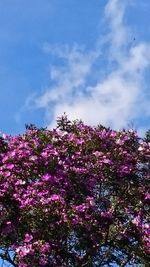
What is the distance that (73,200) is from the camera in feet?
51.4

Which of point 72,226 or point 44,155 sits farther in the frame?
point 44,155

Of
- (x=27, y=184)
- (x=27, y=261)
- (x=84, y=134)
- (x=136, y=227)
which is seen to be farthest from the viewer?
(x=84, y=134)

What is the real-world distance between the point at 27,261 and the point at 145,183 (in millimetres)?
4361

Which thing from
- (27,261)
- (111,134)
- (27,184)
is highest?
(111,134)

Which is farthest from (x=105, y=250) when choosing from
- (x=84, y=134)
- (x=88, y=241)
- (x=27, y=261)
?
(x=84, y=134)

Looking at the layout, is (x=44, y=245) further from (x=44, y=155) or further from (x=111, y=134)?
(x=111, y=134)

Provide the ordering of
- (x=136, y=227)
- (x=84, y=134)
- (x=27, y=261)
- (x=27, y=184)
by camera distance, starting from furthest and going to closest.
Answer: (x=84, y=134) < (x=27, y=184) < (x=136, y=227) < (x=27, y=261)

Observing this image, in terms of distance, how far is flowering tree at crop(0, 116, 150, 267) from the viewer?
14.5 meters

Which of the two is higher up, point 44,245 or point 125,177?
point 125,177

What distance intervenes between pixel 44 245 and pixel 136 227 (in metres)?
2.32

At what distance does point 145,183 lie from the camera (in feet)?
55.9

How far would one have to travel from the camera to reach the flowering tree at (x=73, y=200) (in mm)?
14516

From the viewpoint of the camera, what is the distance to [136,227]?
1512 cm

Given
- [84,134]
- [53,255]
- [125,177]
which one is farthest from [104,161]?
[53,255]
